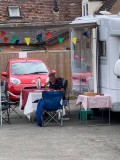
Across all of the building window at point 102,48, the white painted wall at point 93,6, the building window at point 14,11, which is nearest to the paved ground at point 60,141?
the building window at point 102,48

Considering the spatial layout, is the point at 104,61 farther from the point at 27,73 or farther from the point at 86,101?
the point at 27,73

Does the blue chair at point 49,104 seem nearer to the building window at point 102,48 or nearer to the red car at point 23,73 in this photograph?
the building window at point 102,48

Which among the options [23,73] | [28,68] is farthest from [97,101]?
[28,68]

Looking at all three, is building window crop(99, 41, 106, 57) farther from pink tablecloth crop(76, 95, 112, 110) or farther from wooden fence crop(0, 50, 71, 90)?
wooden fence crop(0, 50, 71, 90)

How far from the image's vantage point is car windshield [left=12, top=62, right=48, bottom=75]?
20.5 metres

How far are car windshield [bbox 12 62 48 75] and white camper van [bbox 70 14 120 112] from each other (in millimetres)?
4180

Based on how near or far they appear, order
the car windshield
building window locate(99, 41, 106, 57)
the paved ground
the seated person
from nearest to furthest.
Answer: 1. the paved ground
2. building window locate(99, 41, 106, 57)
3. the seated person
4. the car windshield

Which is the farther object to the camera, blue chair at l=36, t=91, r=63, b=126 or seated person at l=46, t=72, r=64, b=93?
seated person at l=46, t=72, r=64, b=93

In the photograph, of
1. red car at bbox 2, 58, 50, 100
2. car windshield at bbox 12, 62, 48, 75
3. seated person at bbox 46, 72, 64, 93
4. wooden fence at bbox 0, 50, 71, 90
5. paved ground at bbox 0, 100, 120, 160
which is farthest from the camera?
wooden fence at bbox 0, 50, 71, 90

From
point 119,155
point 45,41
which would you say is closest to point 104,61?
point 119,155

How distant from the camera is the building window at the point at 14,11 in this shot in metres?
34.9

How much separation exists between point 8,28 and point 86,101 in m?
3.13

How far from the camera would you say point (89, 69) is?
643 inches

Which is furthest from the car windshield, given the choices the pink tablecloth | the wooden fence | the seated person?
the pink tablecloth
